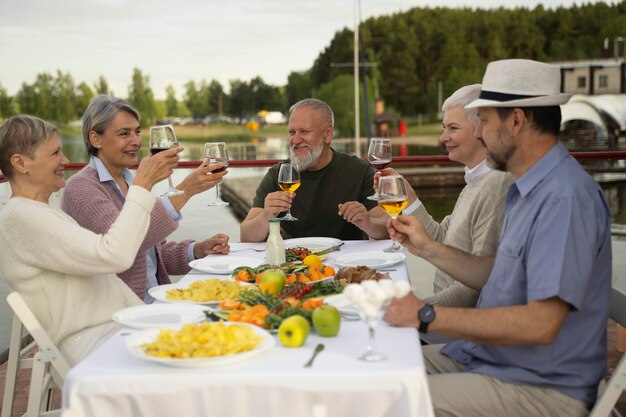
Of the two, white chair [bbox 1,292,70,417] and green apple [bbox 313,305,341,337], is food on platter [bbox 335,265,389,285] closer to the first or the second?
green apple [bbox 313,305,341,337]

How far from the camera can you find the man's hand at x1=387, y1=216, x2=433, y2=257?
7.27ft

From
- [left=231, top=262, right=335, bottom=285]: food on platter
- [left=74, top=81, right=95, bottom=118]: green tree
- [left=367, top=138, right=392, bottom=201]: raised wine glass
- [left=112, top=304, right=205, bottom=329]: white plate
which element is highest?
[left=74, top=81, right=95, bottom=118]: green tree

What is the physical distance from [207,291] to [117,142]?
3.56 feet

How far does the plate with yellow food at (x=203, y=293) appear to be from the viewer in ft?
6.73

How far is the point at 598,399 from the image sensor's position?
181 cm

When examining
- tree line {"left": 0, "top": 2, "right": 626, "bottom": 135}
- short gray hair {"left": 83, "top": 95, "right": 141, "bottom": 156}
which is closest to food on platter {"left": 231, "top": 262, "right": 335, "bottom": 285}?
short gray hair {"left": 83, "top": 95, "right": 141, "bottom": 156}

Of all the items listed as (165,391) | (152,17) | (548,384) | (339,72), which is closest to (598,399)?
(548,384)

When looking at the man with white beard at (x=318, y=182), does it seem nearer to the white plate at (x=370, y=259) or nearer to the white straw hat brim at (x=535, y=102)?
the white plate at (x=370, y=259)

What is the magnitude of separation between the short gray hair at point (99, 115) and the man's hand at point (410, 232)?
131cm

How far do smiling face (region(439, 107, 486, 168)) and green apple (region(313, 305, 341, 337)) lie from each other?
119cm

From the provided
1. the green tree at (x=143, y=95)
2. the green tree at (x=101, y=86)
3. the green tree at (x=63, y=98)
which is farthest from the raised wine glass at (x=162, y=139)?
the green tree at (x=143, y=95)

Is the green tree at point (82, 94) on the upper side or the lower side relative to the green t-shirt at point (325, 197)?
upper

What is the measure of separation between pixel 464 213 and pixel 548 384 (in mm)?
797

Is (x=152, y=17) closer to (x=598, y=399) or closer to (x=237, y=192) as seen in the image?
(x=237, y=192)
